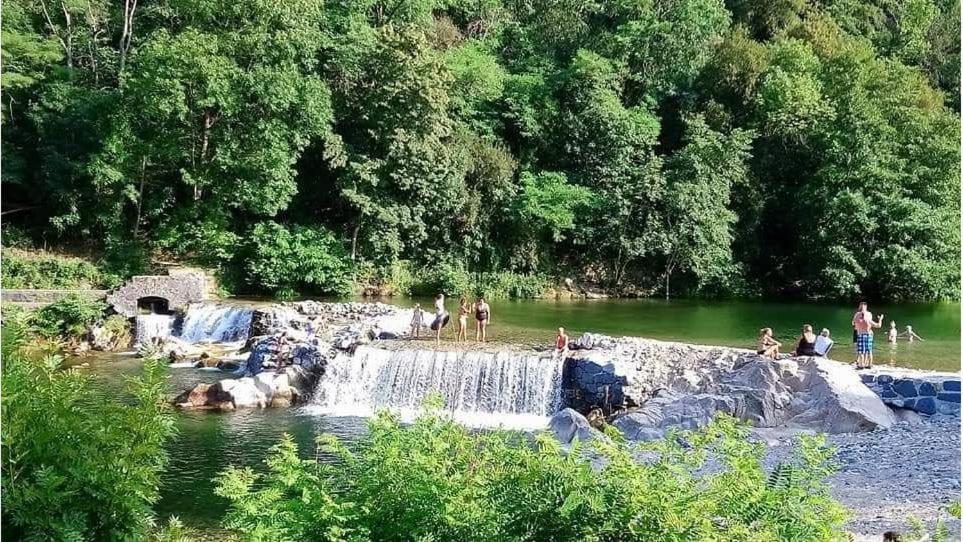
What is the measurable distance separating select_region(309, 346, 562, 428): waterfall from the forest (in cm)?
1304

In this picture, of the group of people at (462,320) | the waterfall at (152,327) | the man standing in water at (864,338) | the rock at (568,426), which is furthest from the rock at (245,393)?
the man standing in water at (864,338)

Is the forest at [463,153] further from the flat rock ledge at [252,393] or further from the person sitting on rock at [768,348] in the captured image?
the person sitting on rock at [768,348]

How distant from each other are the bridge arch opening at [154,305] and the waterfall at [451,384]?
8.57m

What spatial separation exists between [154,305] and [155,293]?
2.44 ft

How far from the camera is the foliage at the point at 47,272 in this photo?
80.4 feet

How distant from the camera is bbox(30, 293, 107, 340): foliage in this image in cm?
1950

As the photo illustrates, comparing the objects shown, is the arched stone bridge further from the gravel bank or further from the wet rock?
the gravel bank

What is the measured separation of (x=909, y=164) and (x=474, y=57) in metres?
17.6

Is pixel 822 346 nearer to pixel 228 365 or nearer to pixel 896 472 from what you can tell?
pixel 896 472

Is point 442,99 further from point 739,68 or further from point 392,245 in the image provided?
point 739,68

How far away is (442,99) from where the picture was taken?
96.2 feet

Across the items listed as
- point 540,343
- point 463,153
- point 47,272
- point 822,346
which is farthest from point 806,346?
point 47,272

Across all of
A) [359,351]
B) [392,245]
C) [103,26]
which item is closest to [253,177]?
[392,245]

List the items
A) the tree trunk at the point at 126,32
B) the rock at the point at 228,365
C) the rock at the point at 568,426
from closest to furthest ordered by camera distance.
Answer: the rock at the point at 568,426 < the rock at the point at 228,365 < the tree trunk at the point at 126,32
